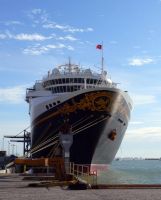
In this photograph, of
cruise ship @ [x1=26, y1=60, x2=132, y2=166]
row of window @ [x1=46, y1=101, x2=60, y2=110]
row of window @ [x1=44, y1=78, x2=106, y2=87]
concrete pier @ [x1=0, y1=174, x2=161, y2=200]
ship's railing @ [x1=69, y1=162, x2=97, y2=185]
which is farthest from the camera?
row of window @ [x1=44, y1=78, x2=106, y2=87]

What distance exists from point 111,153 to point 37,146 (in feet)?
27.9

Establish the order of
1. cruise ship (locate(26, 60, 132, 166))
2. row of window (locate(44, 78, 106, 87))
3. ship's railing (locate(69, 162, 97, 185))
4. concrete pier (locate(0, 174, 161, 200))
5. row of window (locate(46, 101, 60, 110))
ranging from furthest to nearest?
row of window (locate(44, 78, 106, 87)), row of window (locate(46, 101, 60, 110)), cruise ship (locate(26, 60, 132, 166)), ship's railing (locate(69, 162, 97, 185)), concrete pier (locate(0, 174, 161, 200))

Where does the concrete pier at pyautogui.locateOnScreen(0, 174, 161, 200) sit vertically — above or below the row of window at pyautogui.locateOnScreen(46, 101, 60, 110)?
below

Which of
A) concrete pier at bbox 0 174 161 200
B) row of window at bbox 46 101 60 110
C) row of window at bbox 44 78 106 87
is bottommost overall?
concrete pier at bbox 0 174 161 200

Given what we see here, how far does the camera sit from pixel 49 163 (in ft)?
92.1

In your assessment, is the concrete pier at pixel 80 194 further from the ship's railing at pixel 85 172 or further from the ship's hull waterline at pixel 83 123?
the ship's hull waterline at pixel 83 123

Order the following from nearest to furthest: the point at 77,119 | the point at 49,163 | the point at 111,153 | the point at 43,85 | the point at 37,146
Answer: the point at 49,163
the point at 77,119
the point at 37,146
the point at 111,153
the point at 43,85

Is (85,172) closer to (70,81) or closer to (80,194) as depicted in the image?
Answer: (70,81)

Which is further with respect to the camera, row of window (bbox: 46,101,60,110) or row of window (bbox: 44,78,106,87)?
row of window (bbox: 44,78,106,87)

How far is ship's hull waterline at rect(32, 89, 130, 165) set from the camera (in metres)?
39.4

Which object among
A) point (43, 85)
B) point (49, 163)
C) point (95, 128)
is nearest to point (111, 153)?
point (95, 128)

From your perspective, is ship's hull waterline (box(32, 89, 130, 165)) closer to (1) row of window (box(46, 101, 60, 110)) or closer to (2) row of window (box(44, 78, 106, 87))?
(1) row of window (box(46, 101, 60, 110))

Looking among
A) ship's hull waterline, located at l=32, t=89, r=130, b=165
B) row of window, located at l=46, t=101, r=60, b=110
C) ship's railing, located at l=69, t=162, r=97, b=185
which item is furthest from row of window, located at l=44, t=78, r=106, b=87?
ship's railing, located at l=69, t=162, r=97, b=185

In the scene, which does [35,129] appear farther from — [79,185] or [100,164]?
[79,185]
